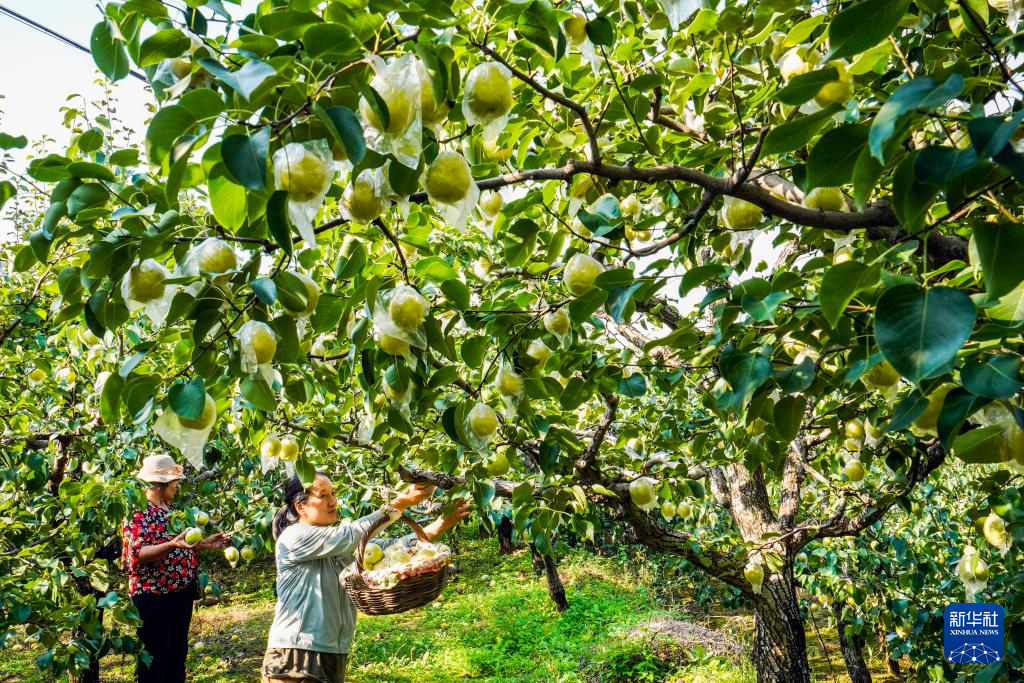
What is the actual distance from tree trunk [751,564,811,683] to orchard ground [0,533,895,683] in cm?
152

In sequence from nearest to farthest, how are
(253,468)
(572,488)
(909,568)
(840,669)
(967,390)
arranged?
(967,390)
(572,488)
(909,568)
(253,468)
(840,669)

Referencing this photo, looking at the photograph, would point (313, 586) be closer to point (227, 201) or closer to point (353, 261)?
point (353, 261)

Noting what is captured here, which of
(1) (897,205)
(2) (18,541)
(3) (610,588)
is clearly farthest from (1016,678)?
(3) (610,588)

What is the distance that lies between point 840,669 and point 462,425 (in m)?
4.99

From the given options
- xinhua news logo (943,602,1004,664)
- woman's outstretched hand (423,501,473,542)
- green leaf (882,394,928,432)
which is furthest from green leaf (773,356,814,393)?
xinhua news logo (943,602,1004,664)

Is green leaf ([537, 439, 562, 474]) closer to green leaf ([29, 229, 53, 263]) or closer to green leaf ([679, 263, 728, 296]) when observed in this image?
green leaf ([679, 263, 728, 296])

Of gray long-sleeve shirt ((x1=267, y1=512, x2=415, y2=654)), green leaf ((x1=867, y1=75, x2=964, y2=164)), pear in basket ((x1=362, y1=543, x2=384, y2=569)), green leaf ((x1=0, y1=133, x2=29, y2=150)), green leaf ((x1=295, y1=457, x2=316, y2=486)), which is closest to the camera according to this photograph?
green leaf ((x1=867, y1=75, x2=964, y2=164))

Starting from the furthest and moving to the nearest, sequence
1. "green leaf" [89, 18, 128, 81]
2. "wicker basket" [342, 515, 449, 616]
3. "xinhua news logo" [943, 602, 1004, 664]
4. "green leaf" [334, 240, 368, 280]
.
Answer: "wicker basket" [342, 515, 449, 616] < "xinhua news logo" [943, 602, 1004, 664] < "green leaf" [334, 240, 368, 280] < "green leaf" [89, 18, 128, 81]

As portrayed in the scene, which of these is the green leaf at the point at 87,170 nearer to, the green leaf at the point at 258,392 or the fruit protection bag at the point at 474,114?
the green leaf at the point at 258,392

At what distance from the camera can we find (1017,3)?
940 millimetres

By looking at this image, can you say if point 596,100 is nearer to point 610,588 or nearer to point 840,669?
point 840,669

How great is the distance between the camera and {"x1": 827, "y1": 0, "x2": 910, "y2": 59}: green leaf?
52 centimetres

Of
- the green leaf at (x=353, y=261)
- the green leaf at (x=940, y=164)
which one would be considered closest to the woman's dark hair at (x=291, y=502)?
the green leaf at (x=353, y=261)

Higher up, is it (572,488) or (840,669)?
(572,488)
